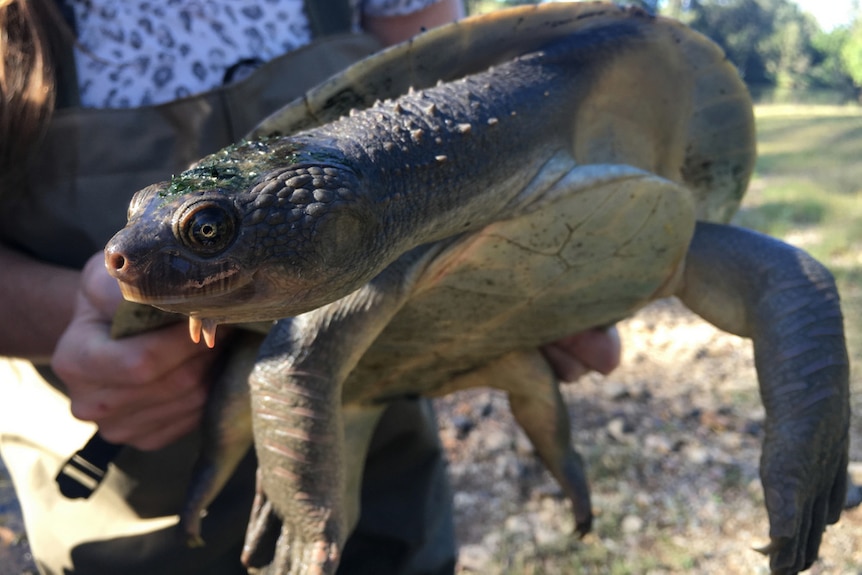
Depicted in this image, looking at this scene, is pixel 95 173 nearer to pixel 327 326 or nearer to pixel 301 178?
pixel 327 326

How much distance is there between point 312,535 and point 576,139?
774 mm

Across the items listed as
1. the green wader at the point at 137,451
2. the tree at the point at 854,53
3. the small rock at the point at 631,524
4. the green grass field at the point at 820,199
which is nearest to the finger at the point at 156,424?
the green wader at the point at 137,451

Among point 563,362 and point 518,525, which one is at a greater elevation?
point 563,362

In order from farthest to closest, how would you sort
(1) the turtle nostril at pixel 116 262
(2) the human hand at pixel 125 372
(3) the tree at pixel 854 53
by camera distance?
(3) the tree at pixel 854 53 → (2) the human hand at pixel 125 372 → (1) the turtle nostril at pixel 116 262

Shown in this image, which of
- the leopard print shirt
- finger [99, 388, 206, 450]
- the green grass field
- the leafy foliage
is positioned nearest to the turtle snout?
finger [99, 388, 206, 450]

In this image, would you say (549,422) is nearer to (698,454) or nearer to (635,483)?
(635,483)

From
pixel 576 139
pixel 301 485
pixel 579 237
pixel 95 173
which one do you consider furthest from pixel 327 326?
pixel 95 173

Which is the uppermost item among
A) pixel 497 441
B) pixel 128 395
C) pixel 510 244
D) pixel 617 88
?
pixel 617 88

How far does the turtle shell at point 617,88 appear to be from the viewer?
1.11 meters

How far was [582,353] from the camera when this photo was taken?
1.65 m

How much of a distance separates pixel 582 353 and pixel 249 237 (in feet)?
3.54

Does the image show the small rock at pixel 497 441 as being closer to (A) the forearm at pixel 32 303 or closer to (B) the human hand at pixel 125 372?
(B) the human hand at pixel 125 372

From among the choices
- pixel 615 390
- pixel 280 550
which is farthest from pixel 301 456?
pixel 615 390

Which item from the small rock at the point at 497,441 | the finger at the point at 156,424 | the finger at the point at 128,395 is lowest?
the small rock at the point at 497,441
